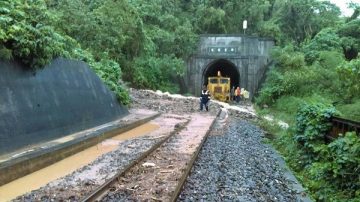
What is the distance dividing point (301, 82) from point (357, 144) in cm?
2174

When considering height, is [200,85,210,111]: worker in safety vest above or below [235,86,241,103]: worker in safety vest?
above

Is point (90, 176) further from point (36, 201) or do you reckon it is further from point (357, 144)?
point (357, 144)

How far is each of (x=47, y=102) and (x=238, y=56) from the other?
30856 millimetres

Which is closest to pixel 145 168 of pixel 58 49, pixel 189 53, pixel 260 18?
pixel 58 49

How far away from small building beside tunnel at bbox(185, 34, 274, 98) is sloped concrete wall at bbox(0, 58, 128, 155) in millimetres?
25238

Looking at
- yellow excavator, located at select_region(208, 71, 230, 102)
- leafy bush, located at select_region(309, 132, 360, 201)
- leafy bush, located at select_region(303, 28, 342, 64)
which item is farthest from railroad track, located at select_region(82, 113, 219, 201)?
yellow excavator, located at select_region(208, 71, 230, 102)

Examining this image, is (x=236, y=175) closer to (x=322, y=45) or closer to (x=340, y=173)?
(x=340, y=173)

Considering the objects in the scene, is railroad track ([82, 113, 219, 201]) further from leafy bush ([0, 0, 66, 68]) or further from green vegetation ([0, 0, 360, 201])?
leafy bush ([0, 0, 66, 68])

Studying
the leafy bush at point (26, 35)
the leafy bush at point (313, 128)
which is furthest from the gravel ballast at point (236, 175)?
the leafy bush at point (26, 35)

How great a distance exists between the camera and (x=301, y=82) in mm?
29484

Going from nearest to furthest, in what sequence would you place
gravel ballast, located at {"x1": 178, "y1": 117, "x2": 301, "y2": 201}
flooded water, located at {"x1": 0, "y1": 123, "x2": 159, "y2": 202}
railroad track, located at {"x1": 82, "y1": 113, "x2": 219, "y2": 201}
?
railroad track, located at {"x1": 82, "y1": 113, "x2": 219, "y2": 201} < gravel ballast, located at {"x1": 178, "y1": 117, "x2": 301, "y2": 201} < flooded water, located at {"x1": 0, "y1": 123, "x2": 159, "y2": 202}

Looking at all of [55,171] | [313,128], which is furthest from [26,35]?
[313,128]

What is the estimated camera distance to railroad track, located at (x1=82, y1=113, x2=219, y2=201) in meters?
7.66

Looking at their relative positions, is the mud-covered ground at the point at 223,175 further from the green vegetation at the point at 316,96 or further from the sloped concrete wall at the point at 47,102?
the sloped concrete wall at the point at 47,102
